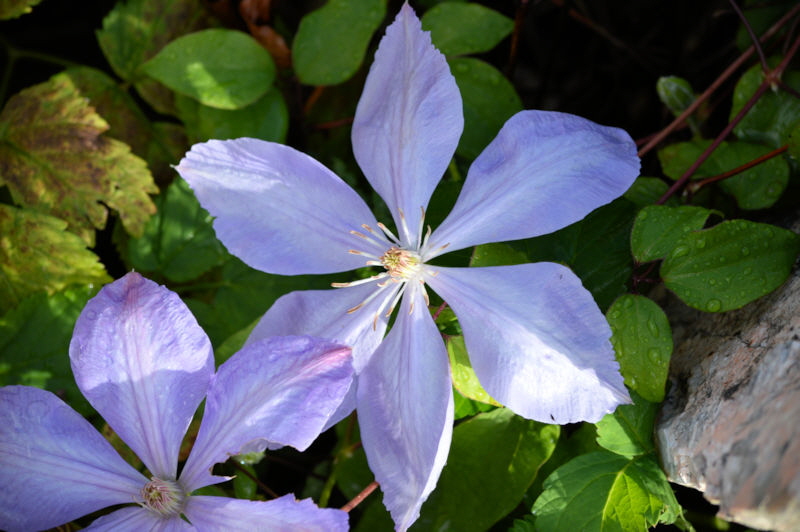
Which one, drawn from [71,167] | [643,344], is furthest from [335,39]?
[643,344]

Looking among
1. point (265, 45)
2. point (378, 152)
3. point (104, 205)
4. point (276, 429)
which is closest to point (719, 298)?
point (378, 152)

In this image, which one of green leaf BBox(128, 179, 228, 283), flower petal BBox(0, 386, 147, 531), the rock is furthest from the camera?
green leaf BBox(128, 179, 228, 283)

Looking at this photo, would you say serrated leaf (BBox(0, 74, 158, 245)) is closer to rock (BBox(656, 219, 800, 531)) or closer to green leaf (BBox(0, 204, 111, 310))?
green leaf (BBox(0, 204, 111, 310))

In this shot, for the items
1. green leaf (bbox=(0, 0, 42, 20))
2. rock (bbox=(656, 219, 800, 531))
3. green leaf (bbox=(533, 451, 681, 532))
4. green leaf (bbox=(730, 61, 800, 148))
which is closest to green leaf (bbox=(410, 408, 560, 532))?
green leaf (bbox=(533, 451, 681, 532))

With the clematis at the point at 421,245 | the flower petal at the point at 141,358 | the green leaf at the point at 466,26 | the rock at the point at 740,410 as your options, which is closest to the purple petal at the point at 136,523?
the flower petal at the point at 141,358

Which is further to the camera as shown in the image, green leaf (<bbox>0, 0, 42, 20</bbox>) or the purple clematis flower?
green leaf (<bbox>0, 0, 42, 20</bbox>)

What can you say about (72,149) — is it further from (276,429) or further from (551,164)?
(551,164)
